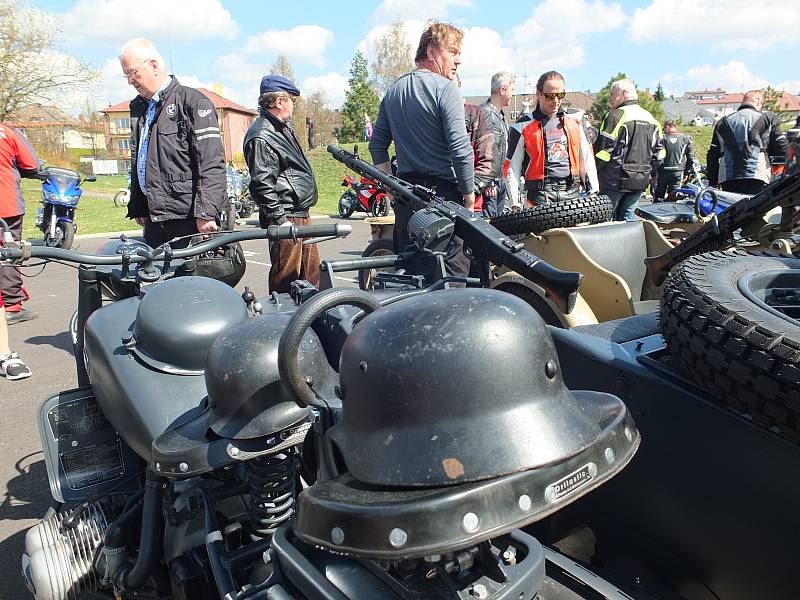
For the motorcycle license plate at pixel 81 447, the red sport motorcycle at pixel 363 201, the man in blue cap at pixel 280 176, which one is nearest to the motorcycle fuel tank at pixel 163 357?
the motorcycle license plate at pixel 81 447

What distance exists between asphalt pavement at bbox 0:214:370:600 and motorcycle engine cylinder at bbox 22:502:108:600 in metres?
0.56

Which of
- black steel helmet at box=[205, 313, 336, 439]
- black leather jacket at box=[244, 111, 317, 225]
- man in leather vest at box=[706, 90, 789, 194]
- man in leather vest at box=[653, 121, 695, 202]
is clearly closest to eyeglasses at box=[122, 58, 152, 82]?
black leather jacket at box=[244, 111, 317, 225]

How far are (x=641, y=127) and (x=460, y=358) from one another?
662 centimetres

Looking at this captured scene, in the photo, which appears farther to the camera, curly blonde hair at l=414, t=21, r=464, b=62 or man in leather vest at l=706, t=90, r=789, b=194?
man in leather vest at l=706, t=90, r=789, b=194

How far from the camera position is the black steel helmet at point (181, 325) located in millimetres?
1771

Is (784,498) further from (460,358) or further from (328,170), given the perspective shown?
(328,170)

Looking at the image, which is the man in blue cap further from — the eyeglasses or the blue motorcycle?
the blue motorcycle

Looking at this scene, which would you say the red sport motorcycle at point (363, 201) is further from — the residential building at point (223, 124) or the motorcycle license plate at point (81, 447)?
the residential building at point (223, 124)

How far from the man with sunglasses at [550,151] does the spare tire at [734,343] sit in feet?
12.3

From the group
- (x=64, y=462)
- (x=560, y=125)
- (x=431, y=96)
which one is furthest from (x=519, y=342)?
(x=560, y=125)

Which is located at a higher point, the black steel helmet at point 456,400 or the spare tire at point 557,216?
the black steel helmet at point 456,400

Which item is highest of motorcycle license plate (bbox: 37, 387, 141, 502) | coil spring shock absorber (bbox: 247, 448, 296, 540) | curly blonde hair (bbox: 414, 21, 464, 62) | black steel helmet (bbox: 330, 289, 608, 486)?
curly blonde hair (bbox: 414, 21, 464, 62)

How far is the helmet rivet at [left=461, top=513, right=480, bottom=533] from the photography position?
831 mm

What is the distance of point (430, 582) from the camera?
41.1 inches
